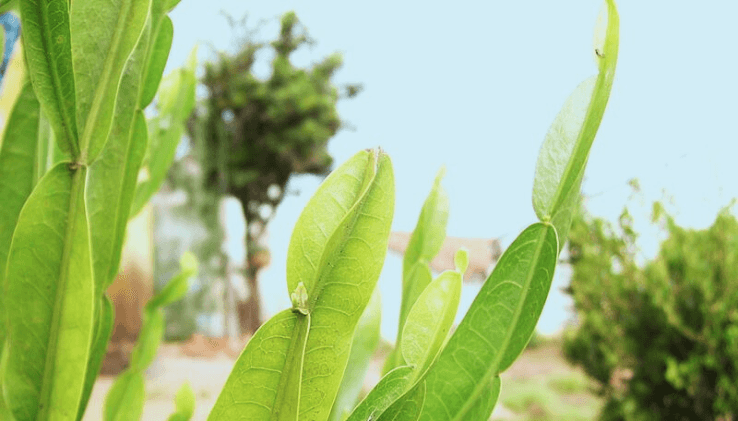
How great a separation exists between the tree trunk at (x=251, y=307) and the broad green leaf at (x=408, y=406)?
7941 mm

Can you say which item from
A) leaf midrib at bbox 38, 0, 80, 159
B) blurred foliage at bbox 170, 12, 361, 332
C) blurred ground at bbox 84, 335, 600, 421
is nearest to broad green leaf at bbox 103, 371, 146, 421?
leaf midrib at bbox 38, 0, 80, 159

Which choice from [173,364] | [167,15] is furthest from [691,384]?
[173,364]

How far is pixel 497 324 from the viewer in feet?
0.89

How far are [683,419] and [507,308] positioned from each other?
2.09 metres

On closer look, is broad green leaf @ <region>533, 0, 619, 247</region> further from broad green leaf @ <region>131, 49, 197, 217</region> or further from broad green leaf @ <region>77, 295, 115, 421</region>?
broad green leaf @ <region>131, 49, 197, 217</region>

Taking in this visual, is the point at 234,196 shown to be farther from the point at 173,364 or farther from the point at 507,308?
the point at 507,308

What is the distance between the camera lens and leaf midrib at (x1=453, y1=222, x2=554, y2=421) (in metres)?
0.27

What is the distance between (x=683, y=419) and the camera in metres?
2.02

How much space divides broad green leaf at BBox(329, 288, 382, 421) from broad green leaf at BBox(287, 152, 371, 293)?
0.16m

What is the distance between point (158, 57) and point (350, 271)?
0.19m

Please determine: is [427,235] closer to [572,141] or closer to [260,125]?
[572,141]

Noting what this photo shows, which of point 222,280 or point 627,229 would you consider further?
point 222,280

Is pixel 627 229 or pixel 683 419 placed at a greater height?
pixel 627 229

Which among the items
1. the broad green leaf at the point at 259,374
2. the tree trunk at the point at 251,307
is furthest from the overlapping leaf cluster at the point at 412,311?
the tree trunk at the point at 251,307
